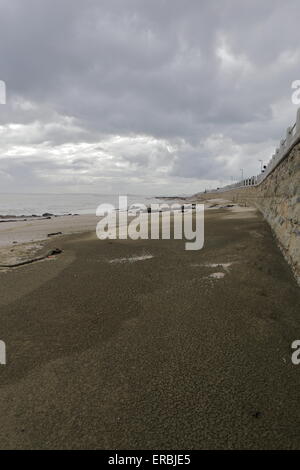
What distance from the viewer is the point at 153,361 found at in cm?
296

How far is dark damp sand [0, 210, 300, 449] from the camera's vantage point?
214 centimetres

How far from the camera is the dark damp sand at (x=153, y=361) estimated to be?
2.14m

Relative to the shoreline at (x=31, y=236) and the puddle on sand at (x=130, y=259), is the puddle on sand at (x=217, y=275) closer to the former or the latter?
the puddle on sand at (x=130, y=259)

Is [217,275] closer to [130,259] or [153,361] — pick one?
[130,259]

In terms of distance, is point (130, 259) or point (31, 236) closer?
point (130, 259)

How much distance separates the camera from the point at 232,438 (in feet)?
6.77

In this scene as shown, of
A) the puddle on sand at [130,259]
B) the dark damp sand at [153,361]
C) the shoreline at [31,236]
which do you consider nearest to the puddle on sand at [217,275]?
the dark damp sand at [153,361]

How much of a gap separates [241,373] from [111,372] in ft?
4.57

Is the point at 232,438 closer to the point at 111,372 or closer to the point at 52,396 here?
the point at 111,372

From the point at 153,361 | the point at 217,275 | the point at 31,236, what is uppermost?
the point at 31,236

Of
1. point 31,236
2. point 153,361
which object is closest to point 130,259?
point 153,361
